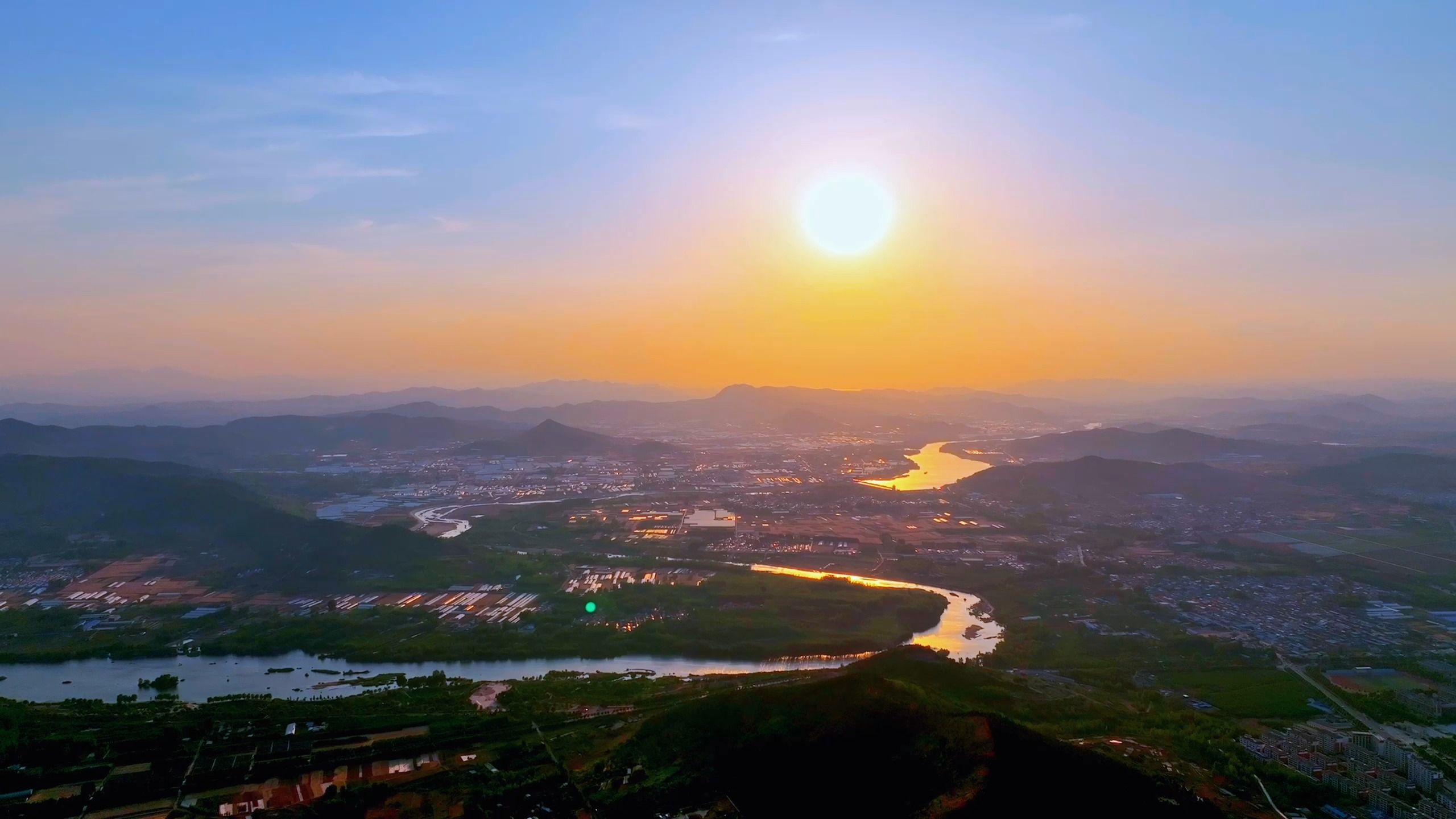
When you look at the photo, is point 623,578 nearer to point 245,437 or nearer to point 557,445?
point 557,445

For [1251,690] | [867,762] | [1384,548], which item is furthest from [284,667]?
[1384,548]

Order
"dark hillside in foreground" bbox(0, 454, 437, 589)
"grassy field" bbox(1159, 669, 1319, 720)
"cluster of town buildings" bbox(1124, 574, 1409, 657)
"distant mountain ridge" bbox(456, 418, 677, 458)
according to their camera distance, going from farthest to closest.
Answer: "distant mountain ridge" bbox(456, 418, 677, 458), "dark hillside in foreground" bbox(0, 454, 437, 589), "cluster of town buildings" bbox(1124, 574, 1409, 657), "grassy field" bbox(1159, 669, 1319, 720)

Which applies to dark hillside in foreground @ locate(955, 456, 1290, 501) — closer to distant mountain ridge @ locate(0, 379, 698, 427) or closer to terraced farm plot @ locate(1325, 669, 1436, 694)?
terraced farm plot @ locate(1325, 669, 1436, 694)

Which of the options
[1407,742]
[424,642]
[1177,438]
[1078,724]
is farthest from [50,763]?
[1177,438]

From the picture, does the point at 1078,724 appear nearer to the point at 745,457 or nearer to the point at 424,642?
the point at 424,642

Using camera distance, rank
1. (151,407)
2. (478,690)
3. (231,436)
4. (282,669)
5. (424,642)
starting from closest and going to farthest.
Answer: (478,690), (282,669), (424,642), (231,436), (151,407)

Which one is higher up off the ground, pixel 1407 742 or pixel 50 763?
pixel 50 763

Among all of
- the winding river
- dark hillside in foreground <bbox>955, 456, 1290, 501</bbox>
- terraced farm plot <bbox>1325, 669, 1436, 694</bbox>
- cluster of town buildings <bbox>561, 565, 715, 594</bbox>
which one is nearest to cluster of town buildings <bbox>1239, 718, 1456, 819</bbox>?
terraced farm plot <bbox>1325, 669, 1436, 694</bbox>
